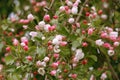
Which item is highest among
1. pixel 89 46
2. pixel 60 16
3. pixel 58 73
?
pixel 60 16

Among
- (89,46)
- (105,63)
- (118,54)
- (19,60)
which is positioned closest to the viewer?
(19,60)

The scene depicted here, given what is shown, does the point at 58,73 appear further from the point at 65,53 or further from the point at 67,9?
the point at 67,9

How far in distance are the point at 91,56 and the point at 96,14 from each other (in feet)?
1.15

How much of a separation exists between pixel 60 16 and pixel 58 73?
0.36 metres

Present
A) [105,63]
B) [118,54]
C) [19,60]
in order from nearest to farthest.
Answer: [19,60] < [118,54] < [105,63]

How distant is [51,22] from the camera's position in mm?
2709

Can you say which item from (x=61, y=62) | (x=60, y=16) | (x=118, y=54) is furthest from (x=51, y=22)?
(x=118, y=54)

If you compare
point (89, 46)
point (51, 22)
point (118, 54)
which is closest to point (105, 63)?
point (118, 54)

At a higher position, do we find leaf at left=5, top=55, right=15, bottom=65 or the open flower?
leaf at left=5, top=55, right=15, bottom=65

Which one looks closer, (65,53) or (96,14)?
(65,53)

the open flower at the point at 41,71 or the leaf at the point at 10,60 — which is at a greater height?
the leaf at the point at 10,60

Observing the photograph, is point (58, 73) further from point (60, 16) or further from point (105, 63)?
point (105, 63)

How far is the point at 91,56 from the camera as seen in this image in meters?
2.80

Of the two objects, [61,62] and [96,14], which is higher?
[96,14]
